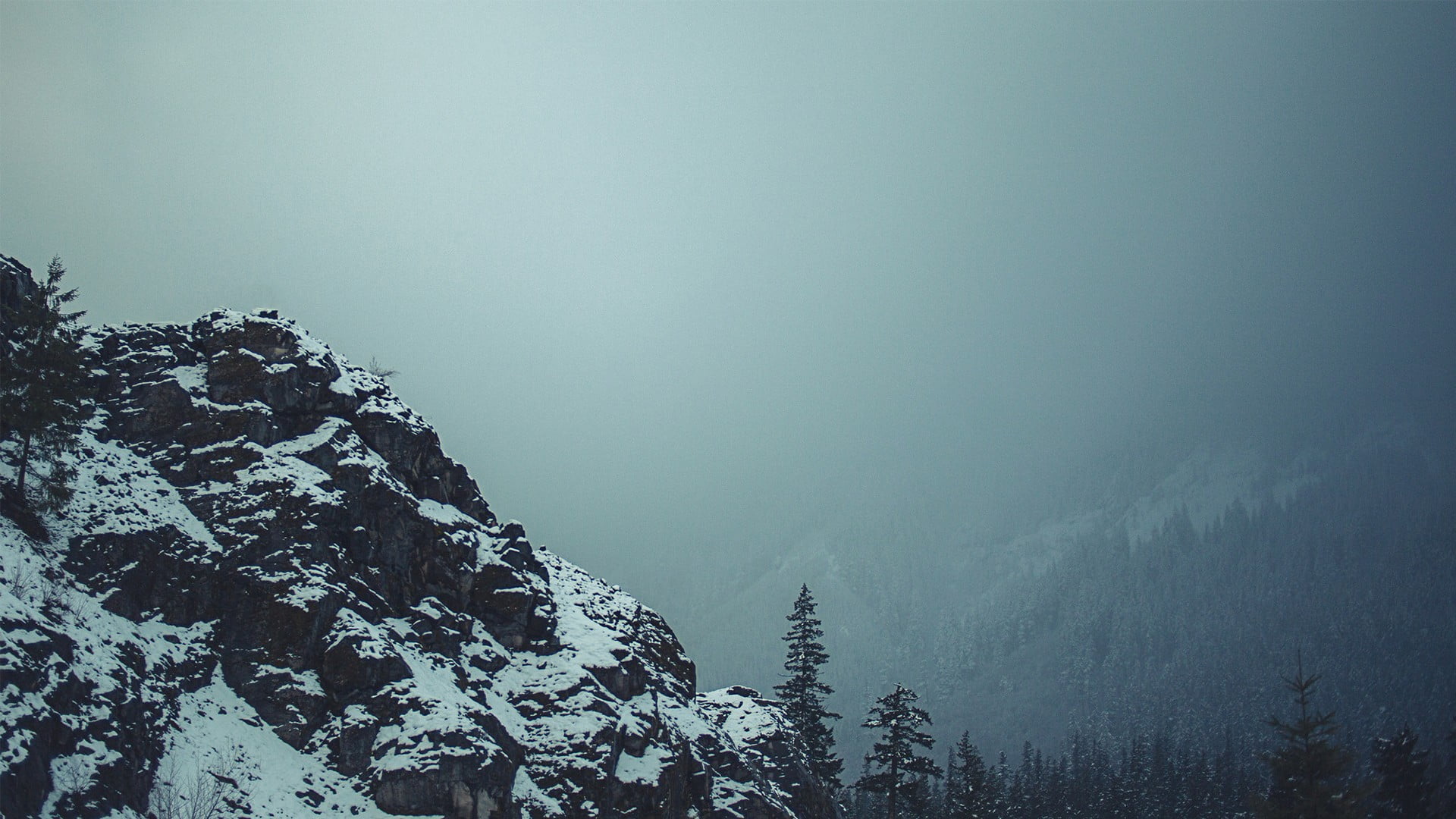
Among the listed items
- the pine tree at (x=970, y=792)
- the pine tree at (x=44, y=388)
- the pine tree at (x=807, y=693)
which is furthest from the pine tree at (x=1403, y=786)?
the pine tree at (x=44, y=388)

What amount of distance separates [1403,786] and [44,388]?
7032 centimetres

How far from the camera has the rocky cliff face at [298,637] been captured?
3164 cm

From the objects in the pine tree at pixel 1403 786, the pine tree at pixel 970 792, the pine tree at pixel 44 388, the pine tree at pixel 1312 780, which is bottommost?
the pine tree at pixel 1312 780

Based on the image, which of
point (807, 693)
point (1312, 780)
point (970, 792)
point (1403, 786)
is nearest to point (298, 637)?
point (807, 693)

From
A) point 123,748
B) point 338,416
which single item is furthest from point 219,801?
point 338,416

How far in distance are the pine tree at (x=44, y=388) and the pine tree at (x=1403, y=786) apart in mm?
67343

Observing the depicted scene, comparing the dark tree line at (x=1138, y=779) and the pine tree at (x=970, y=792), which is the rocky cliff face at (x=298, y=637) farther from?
the pine tree at (x=970, y=792)

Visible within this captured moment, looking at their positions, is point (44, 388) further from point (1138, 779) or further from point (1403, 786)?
point (1138, 779)

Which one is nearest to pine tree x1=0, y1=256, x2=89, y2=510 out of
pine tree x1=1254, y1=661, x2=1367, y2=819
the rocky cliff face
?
the rocky cliff face

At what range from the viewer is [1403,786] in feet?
139

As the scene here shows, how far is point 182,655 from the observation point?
35625mm

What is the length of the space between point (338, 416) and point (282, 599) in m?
11.7

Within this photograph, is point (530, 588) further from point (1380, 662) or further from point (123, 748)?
point (1380, 662)

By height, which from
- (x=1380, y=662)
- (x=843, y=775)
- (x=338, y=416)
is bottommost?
(x=338, y=416)
